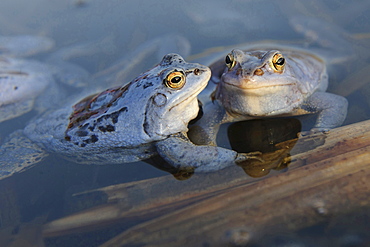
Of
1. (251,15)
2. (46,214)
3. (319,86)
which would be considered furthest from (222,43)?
(46,214)

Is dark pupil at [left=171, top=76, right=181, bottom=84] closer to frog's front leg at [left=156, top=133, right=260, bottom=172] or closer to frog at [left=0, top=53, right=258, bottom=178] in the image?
frog at [left=0, top=53, right=258, bottom=178]

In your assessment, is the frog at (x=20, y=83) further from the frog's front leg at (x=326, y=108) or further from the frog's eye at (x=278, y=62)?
the frog's front leg at (x=326, y=108)

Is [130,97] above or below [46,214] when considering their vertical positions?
above

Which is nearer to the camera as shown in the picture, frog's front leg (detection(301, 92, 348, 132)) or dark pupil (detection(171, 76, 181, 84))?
dark pupil (detection(171, 76, 181, 84))

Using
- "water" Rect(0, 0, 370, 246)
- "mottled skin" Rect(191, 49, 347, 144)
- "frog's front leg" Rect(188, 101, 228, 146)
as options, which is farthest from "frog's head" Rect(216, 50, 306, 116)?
"water" Rect(0, 0, 370, 246)

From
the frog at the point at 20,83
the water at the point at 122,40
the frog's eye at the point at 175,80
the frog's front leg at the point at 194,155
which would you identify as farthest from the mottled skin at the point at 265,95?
the frog at the point at 20,83

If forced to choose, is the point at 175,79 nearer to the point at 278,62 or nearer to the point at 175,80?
the point at 175,80

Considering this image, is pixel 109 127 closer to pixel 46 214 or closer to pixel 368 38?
pixel 46 214
